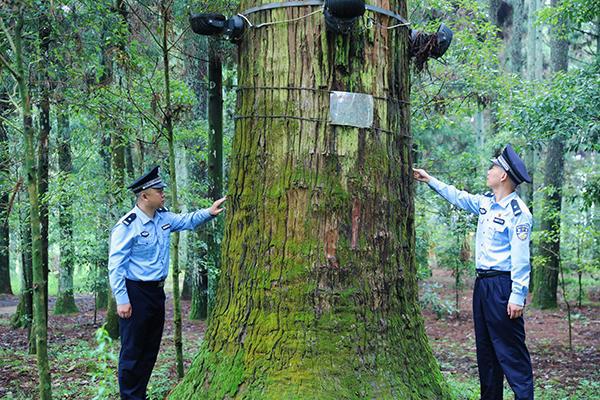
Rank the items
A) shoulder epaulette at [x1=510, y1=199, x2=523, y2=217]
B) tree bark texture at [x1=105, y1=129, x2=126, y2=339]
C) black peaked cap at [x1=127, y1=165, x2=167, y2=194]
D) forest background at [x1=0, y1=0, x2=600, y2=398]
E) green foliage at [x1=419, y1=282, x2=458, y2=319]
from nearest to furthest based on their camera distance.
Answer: shoulder epaulette at [x1=510, y1=199, x2=523, y2=217] < black peaked cap at [x1=127, y1=165, x2=167, y2=194] < forest background at [x1=0, y1=0, x2=600, y2=398] < tree bark texture at [x1=105, y1=129, x2=126, y2=339] < green foliage at [x1=419, y1=282, x2=458, y2=319]

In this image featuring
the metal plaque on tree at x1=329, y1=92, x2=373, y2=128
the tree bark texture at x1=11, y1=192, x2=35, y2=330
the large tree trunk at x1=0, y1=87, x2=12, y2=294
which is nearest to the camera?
the metal plaque on tree at x1=329, y1=92, x2=373, y2=128

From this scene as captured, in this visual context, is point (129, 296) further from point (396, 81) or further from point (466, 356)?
point (466, 356)

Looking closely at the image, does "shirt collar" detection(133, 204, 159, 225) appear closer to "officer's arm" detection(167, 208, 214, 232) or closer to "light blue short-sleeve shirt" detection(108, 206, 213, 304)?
"light blue short-sleeve shirt" detection(108, 206, 213, 304)

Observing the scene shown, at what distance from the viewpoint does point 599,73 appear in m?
7.87

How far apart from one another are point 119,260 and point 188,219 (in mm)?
670

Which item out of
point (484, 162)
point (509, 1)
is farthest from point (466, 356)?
point (509, 1)

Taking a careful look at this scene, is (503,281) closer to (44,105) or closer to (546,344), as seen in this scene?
(44,105)

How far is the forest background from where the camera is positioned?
566 cm

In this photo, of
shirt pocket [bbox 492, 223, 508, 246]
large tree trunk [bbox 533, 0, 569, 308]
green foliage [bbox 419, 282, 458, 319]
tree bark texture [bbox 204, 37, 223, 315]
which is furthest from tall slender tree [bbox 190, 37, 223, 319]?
large tree trunk [bbox 533, 0, 569, 308]

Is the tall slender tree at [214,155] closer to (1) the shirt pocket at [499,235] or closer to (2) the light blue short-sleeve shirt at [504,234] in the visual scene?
(2) the light blue short-sleeve shirt at [504,234]

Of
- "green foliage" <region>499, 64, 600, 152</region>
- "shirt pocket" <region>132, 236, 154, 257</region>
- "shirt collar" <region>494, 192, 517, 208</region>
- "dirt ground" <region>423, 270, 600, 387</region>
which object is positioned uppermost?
"green foliage" <region>499, 64, 600, 152</region>

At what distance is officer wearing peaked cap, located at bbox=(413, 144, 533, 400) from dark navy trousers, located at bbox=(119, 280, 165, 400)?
243 cm

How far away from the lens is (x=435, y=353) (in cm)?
980

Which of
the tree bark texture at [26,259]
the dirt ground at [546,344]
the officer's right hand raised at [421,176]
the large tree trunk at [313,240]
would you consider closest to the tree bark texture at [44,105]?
the tree bark texture at [26,259]
